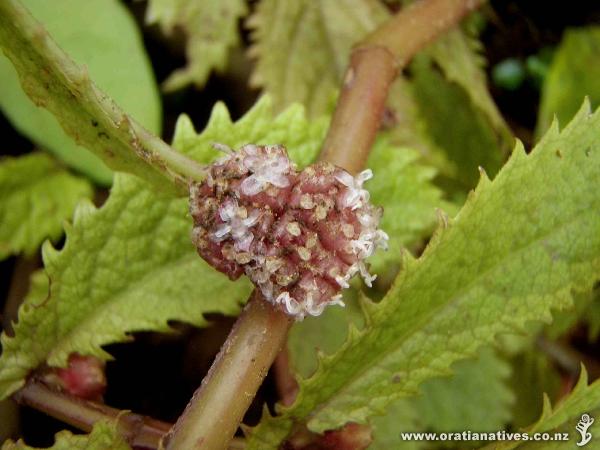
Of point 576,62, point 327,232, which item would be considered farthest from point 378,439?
point 576,62

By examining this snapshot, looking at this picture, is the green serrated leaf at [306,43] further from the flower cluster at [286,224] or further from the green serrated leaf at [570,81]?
the flower cluster at [286,224]

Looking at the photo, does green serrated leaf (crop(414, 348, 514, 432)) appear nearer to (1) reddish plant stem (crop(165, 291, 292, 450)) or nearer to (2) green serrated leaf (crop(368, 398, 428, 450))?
(2) green serrated leaf (crop(368, 398, 428, 450))

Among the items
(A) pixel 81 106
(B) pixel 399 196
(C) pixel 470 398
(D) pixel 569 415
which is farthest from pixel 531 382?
Result: (A) pixel 81 106

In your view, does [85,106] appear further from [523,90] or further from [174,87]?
[523,90]

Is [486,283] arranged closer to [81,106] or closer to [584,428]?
[584,428]

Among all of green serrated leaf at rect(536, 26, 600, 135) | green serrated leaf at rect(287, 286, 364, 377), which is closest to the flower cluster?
green serrated leaf at rect(287, 286, 364, 377)
